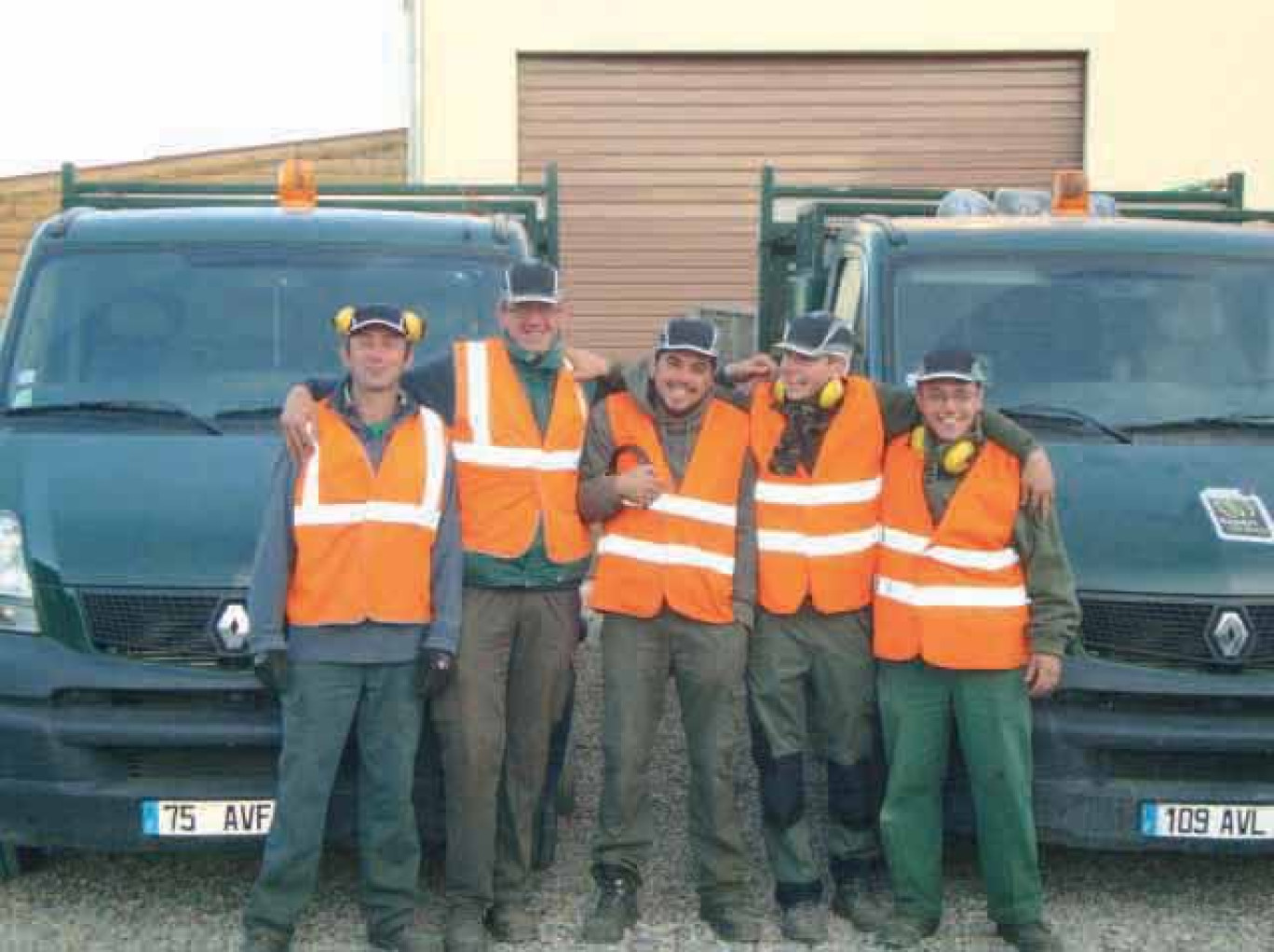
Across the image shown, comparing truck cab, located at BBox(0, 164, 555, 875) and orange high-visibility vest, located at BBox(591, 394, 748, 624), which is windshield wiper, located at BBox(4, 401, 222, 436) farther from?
orange high-visibility vest, located at BBox(591, 394, 748, 624)

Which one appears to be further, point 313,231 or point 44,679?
point 313,231

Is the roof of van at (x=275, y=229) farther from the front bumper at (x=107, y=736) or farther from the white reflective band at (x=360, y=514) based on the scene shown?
the front bumper at (x=107, y=736)

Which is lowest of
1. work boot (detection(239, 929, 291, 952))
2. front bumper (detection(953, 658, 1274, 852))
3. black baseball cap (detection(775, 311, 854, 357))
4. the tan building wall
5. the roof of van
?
work boot (detection(239, 929, 291, 952))

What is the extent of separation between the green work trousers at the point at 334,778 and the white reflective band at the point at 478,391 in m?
0.71

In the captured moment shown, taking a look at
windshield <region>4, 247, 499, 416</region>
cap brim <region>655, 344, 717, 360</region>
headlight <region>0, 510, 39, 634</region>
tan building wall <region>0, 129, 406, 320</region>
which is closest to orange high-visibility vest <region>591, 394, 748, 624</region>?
cap brim <region>655, 344, 717, 360</region>

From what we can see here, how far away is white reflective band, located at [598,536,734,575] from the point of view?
5414 mm

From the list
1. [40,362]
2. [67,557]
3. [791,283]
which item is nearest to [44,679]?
[67,557]

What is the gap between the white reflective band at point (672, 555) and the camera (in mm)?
5414

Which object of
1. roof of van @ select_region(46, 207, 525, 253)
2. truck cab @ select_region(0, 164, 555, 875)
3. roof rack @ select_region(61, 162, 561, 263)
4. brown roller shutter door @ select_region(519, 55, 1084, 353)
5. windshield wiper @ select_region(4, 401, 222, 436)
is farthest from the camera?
brown roller shutter door @ select_region(519, 55, 1084, 353)

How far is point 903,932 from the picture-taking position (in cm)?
546

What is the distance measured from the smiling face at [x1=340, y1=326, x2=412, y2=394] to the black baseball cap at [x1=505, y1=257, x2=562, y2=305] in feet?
1.17

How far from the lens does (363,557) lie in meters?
5.16

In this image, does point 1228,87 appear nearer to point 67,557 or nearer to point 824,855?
point 824,855

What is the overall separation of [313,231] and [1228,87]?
11.9m
